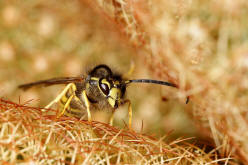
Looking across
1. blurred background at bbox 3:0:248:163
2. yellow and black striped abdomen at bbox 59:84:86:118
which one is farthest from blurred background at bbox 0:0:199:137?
yellow and black striped abdomen at bbox 59:84:86:118

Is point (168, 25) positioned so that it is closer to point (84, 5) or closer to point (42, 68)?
point (84, 5)

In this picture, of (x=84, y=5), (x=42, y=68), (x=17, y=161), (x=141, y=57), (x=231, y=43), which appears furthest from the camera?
(x=42, y=68)

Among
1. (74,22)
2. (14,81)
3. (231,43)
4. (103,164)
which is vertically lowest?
(103,164)

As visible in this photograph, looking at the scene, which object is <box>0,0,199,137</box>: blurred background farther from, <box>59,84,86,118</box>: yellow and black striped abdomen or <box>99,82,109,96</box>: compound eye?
<box>99,82,109,96</box>: compound eye

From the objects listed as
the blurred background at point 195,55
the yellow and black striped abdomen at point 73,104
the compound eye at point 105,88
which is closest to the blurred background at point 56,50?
the blurred background at point 195,55

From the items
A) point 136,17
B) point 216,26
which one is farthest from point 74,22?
point 216,26

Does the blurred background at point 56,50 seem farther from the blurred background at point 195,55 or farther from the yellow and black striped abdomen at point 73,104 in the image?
the yellow and black striped abdomen at point 73,104
